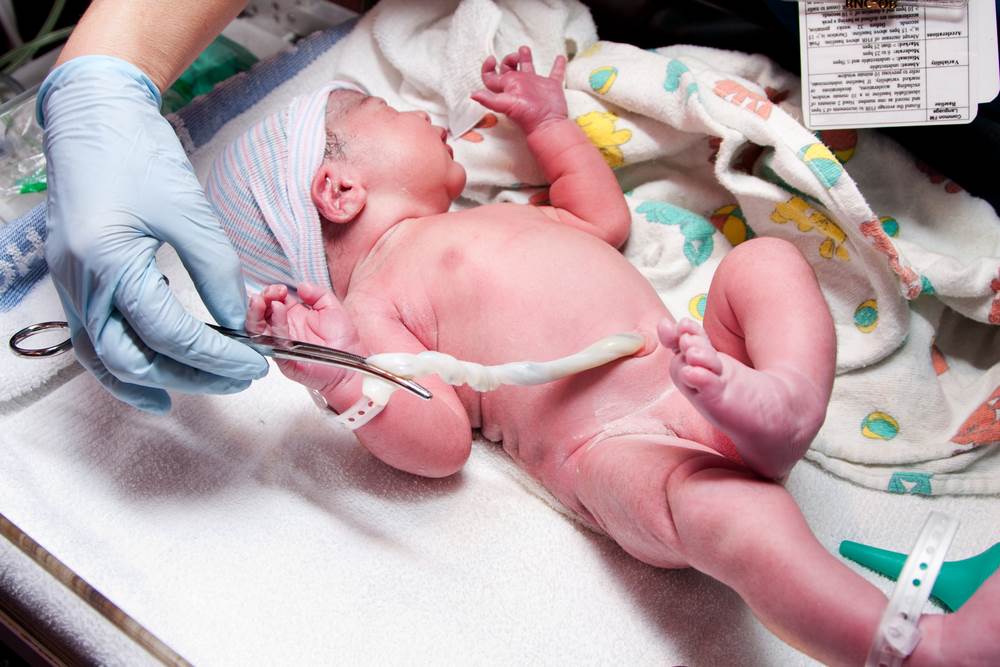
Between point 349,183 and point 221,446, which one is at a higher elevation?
point 349,183

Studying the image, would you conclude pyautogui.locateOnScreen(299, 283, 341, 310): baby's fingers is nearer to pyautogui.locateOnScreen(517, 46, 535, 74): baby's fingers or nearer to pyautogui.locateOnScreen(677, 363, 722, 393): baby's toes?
pyautogui.locateOnScreen(677, 363, 722, 393): baby's toes

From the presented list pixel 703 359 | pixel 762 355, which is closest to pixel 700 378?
pixel 703 359

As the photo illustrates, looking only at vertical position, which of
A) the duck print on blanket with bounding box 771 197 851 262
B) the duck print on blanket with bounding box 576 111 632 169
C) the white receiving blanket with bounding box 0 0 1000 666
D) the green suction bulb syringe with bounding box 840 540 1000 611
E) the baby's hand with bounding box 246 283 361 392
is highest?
the baby's hand with bounding box 246 283 361 392

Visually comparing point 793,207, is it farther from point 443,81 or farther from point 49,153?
point 49,153

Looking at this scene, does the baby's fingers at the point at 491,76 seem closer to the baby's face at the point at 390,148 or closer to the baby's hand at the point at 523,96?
the baby's hand at the point at 523,96

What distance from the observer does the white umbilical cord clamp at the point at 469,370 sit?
3.17 feet

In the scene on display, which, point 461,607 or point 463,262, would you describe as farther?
point 463,262

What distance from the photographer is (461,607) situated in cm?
103

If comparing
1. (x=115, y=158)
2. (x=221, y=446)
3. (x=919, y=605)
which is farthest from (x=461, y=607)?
(x=115, y=158)

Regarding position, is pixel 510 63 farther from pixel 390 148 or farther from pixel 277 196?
pixel 277 196

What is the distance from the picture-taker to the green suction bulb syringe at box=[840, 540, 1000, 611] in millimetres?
998

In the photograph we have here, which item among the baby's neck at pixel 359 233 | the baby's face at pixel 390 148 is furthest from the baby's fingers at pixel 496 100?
the baby's neck at pixel 359 233

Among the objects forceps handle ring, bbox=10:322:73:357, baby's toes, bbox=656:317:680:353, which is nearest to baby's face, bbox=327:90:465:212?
forceps handle ring, bbox=10:322:73:357

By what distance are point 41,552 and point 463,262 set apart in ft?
2.03
